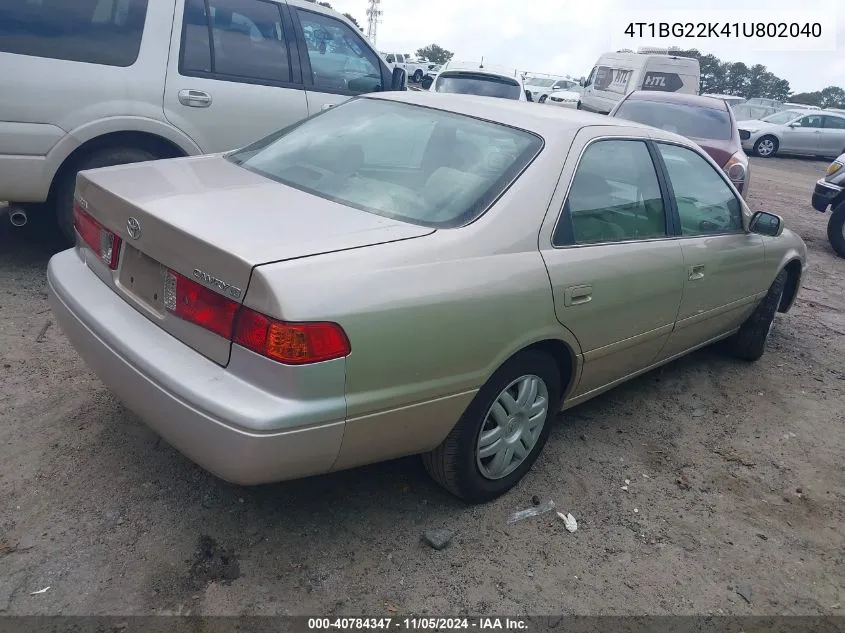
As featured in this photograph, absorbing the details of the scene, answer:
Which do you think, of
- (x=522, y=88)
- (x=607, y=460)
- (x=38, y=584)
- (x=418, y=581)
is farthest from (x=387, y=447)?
(x=522, y=88)

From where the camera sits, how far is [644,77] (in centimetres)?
1551

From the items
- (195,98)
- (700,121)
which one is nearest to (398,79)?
(195,98)

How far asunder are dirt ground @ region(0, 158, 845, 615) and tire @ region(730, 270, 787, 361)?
0.88 meters

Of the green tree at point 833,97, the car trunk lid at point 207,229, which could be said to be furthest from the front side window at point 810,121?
the green tree at point 833,97

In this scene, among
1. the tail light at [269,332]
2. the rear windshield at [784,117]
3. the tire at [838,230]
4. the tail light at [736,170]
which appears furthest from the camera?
the rear windshield at [784,117]

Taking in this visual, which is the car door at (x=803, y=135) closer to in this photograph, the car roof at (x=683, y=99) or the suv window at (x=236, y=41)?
the car roof at (x=683, y=99)

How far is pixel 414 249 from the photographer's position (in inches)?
93.7

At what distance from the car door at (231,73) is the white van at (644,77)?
11110mm

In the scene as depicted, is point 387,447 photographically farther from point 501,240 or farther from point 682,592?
point 682,592

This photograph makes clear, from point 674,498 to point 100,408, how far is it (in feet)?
8.68

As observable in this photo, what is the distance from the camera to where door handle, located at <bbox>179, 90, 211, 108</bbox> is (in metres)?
4.84

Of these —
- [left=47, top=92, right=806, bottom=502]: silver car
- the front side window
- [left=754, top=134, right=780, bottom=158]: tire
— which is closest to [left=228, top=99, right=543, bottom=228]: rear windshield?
[left=47, top=92, right=806, bottom=502]: silver car

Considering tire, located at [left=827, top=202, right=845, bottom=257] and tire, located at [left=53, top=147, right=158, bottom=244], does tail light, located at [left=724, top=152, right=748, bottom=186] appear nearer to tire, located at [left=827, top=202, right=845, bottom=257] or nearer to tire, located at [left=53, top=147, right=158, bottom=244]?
tire, located at [left=827, top=202, right=845, bottom=257]

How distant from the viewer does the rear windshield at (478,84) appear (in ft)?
32.3
